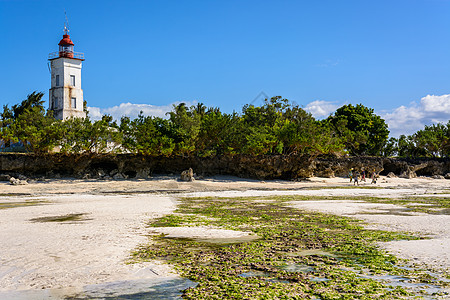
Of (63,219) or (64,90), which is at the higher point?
(64,90)

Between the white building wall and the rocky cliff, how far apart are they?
1443 centimetres

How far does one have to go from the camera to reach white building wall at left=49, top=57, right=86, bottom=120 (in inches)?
2090

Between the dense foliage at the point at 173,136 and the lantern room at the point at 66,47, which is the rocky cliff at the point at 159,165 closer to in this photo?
the dense foliage at the point at 173,136

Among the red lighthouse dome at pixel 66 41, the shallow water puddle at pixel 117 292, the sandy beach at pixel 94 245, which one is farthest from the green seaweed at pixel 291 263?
the red lighthouse dome at pixel 66 41

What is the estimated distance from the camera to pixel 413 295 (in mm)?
6738

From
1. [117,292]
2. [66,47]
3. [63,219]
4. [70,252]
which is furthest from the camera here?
[66,47]

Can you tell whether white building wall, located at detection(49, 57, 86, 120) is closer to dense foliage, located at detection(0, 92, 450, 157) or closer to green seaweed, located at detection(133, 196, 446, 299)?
dense foliage, located at detection(0, 92, 450, 157)

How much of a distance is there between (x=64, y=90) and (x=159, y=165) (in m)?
20.2

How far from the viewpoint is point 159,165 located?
4350 cm

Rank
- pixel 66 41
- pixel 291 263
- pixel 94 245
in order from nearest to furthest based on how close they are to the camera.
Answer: pixel 291 263 → pixel 94 245 → pixel 66 41

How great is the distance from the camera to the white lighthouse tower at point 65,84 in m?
53.2

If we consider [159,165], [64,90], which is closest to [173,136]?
[159,165]

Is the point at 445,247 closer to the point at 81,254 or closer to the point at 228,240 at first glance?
the point at 228,240

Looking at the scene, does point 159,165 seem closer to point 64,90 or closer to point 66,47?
point 64,90
